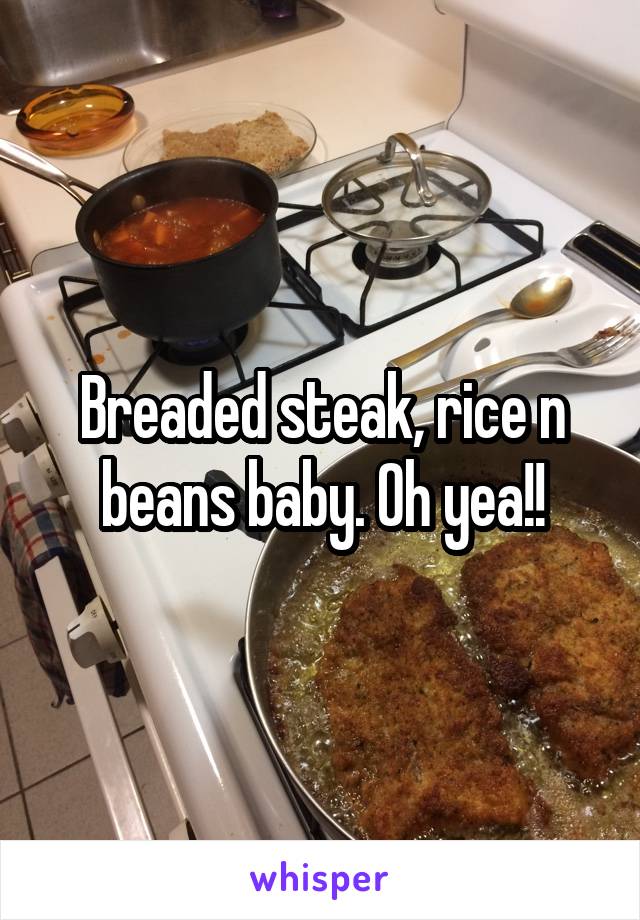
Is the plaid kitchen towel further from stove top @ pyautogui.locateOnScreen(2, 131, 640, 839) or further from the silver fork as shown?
the silver fork

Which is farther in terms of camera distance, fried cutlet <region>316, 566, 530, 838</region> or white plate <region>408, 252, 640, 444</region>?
white plate <region>408, 252, 640, 444</region>

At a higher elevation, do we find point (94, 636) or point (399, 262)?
point (399, 262)

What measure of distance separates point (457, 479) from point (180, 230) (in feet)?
1.40

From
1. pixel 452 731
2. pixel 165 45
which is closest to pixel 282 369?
pixel 452 731

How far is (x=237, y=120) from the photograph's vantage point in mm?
1152

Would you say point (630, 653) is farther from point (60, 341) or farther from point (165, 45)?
point (165, 45)

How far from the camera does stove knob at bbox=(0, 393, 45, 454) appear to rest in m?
0.84

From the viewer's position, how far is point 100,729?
69 cm

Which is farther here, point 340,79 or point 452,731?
point 340,79

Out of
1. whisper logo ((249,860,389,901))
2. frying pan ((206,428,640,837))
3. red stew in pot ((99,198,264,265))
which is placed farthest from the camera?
red stew in pot ((99,198,264,265))

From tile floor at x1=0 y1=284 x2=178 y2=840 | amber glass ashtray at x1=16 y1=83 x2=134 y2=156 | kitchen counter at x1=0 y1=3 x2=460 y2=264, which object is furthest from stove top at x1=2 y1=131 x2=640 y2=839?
tile floor at x1=0 y1=284 x2=178 y2=840

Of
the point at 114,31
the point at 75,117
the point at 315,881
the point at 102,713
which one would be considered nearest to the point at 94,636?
the point at 102,713

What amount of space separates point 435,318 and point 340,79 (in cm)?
73

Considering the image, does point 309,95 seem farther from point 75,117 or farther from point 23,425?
point 23,425
